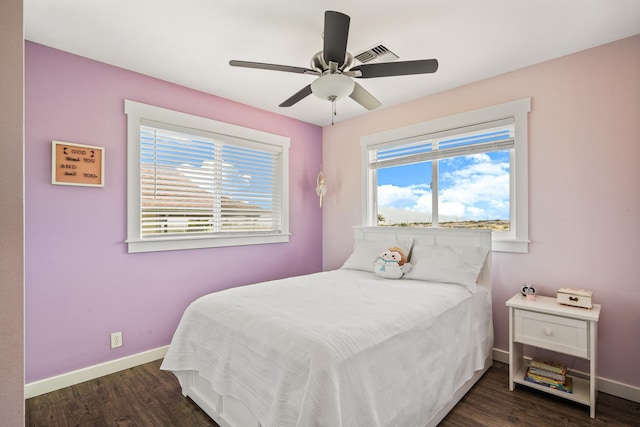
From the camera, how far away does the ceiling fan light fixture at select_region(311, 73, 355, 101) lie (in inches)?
74.7

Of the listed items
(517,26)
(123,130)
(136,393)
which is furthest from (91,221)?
(517,26)

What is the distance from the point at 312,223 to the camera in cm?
423

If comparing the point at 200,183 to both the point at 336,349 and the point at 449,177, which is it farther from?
the point at 449,177

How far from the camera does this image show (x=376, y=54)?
2.21 m

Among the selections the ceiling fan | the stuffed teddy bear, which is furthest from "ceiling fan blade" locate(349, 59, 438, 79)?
the stuffed teddy bear

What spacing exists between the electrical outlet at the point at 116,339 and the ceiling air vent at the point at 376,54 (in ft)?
9.39

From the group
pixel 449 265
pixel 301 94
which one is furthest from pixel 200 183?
pixel 449 265

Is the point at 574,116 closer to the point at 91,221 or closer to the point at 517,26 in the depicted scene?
the point at 517,26

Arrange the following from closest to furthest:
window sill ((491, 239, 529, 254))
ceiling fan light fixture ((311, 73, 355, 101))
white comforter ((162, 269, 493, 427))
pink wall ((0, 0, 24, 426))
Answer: pink wall ((0, 0, 24, 426)) → white comforter ((162, 269, 493, 427)) → ceiling fan light fixture ((311, 73, 355, 101)) → window sill ((491, 239, 529, 254))

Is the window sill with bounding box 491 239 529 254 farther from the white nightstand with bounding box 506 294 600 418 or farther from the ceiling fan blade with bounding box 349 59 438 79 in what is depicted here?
the ceiling fan blade with bounding box 349 59 438 79

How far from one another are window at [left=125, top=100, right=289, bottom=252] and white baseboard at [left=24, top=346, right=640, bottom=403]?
36.2 inches

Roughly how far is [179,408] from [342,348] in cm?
140

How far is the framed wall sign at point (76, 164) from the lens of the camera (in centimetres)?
230

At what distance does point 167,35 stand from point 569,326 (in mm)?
3362
